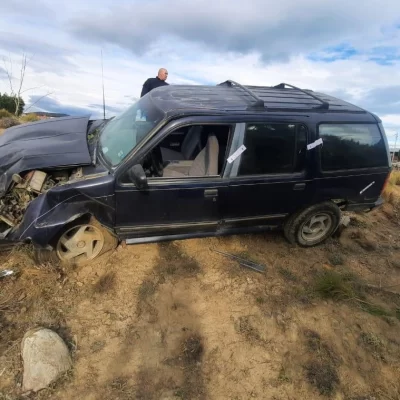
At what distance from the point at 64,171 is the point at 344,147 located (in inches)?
130

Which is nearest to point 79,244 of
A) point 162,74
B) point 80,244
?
point 80,244

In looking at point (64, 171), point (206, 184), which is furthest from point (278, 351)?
point (64, 171)

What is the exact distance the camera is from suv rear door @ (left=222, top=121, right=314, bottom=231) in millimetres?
3629

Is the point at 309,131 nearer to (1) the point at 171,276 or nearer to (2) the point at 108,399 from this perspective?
(1) the point at 171,276

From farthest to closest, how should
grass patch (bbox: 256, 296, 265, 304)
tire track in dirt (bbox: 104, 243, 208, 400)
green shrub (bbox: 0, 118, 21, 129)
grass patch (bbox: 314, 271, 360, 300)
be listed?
green shrub (bbox: 0, 118, 21, 129)
grass patch (bbox: 314, 271, 360, 300)
grass patch (bbox: 256, 296, 265, 304)
tire track in dirt (bbox: 104, 243, 208, 400)

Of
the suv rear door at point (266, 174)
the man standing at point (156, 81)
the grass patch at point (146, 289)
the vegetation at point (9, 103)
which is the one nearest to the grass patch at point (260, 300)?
the suv rear door at point (266, 174)

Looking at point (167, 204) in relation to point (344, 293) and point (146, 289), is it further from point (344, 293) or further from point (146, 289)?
point (344, 293)

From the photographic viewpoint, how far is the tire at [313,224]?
14.2 ft

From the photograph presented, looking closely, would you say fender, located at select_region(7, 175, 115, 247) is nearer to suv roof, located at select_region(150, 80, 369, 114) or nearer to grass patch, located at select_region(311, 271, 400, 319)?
suv roof, located at select_region(150, 80, 369, 114)

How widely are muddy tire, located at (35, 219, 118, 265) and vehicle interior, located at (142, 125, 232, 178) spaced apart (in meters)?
0.86

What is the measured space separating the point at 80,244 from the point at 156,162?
1210mm

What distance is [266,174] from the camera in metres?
3.80

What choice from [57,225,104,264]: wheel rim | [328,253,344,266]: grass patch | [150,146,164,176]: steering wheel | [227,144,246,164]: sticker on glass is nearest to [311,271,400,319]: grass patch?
[328,253,344,266]: grass patch

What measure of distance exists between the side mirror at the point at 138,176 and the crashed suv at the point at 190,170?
0.03 ft
